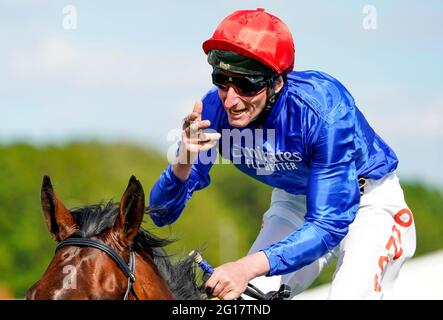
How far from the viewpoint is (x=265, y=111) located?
491 centimetres

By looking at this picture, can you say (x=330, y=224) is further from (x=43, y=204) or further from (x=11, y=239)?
(x=11, y=239)

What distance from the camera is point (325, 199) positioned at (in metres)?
4.59

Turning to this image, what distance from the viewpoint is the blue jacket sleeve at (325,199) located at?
4.45 m

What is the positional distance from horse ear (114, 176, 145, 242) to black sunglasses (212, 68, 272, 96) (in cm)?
96

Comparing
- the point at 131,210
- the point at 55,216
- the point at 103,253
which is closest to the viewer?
the point at 103,253

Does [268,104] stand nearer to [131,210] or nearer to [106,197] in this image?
[131,210]

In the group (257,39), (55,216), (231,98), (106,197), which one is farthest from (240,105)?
(106,197)

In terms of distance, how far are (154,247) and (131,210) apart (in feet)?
1.38

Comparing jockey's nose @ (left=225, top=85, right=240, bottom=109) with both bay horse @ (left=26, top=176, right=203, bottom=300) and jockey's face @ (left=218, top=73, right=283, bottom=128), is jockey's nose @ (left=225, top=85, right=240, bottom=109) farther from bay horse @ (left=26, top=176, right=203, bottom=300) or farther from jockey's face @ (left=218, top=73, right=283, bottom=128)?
bay horse @ (left=26, top=176, right=203, bottom=300)

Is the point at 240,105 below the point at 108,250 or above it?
above

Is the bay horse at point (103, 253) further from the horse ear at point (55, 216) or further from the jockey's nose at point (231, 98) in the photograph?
the jockey's nose at point (231, 98)
